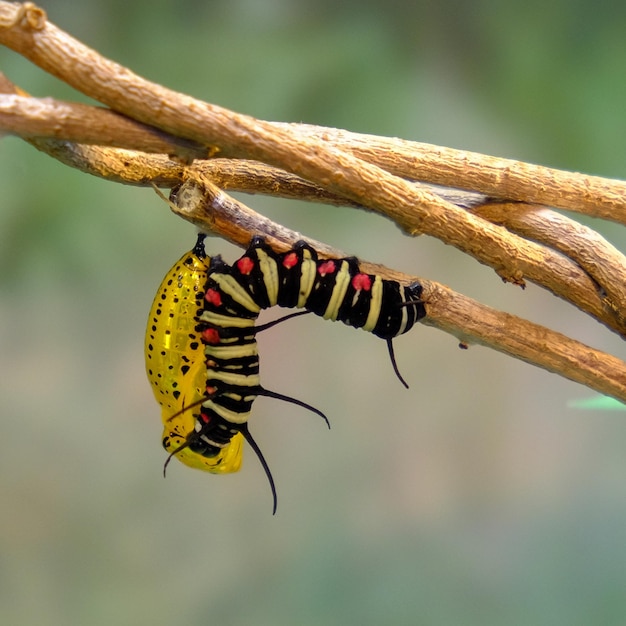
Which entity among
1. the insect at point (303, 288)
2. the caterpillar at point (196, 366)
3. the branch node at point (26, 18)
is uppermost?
the branch node at point (26, 18)

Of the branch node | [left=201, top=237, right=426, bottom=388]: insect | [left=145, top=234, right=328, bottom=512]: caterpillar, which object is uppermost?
the branch node

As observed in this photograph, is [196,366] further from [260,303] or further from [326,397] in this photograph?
[326,397]

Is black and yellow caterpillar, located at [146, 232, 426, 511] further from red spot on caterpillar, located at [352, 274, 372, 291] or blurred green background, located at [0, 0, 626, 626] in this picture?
blurred green background, located at [0, 0, 626, 626]

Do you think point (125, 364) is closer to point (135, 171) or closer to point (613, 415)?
point (135, 171)

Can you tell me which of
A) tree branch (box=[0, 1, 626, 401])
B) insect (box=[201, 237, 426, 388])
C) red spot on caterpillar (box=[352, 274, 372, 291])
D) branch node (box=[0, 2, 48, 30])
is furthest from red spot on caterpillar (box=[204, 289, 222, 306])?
branch node (box=[0, 2, 48, 30])

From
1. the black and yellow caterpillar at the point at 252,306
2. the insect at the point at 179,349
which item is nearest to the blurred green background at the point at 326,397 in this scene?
the insect at the point at 179,349

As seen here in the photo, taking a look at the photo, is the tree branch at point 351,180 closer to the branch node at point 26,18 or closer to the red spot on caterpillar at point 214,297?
the branch node at point 26,18
